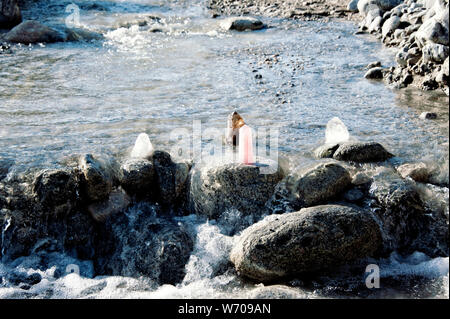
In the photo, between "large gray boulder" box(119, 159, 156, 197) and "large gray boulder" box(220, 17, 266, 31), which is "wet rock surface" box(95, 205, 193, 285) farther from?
"large gray boulder" box(220, 17, 266, 31)

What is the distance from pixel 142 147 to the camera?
7.28m

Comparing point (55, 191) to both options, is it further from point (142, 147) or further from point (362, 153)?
point (362, 153)

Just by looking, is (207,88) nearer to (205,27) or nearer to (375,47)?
(375,47)

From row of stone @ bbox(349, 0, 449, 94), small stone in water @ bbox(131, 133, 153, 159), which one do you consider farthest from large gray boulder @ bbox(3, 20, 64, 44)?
row of stone @ bbox(349, 0, 449, 94)

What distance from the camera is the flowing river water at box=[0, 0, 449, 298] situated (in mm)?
5641

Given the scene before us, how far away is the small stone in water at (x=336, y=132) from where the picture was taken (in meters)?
7.55

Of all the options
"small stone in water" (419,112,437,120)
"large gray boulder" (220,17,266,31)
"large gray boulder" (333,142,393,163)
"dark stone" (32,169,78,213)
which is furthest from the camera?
"large gray boulder" (220,17,266,31)

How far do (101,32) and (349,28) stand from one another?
681 cm

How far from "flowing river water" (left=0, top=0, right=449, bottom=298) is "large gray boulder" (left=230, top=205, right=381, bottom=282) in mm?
225

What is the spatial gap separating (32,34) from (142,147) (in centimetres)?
793

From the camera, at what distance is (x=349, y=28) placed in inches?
549

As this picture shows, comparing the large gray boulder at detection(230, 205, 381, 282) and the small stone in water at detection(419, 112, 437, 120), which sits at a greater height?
the small stone in water at detection(419, 112, 437, 120)

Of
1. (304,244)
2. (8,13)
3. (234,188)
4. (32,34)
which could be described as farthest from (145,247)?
(8,13)
